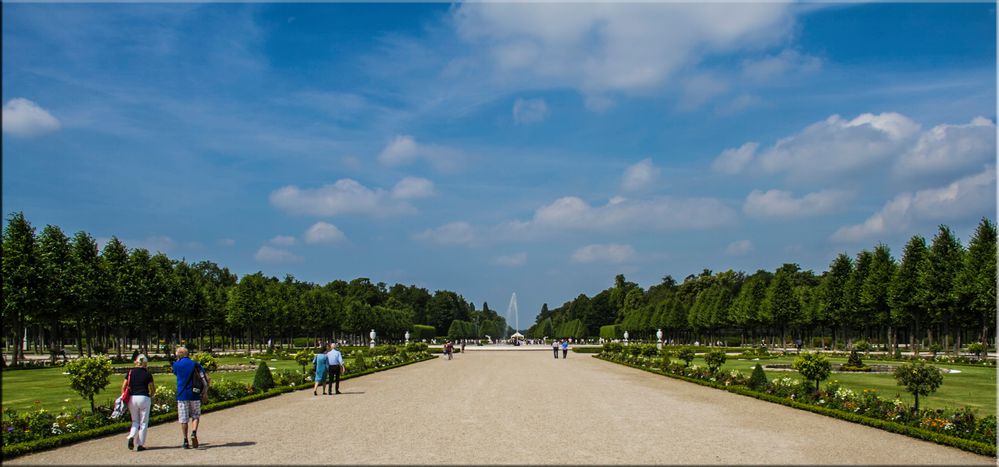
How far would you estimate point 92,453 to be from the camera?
46.1ft

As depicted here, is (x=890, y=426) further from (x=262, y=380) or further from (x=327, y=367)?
(x=262, y=380)

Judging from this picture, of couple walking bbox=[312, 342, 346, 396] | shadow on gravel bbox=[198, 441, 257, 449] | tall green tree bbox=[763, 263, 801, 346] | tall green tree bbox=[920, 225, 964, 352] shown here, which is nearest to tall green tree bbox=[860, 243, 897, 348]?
tall green tree bbox=[920, 225, 964, 352]

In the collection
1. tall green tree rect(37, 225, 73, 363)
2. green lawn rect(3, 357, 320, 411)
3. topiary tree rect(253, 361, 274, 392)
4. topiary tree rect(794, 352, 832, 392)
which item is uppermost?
tall green tree rect(37, 225, 73, 363)

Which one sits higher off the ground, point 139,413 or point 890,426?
point 139,413

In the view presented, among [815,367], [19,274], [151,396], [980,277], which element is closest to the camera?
[151,396]

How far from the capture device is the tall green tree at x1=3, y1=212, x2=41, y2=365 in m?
45.6

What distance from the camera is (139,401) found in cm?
1379

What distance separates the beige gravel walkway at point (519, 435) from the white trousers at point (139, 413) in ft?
1.17

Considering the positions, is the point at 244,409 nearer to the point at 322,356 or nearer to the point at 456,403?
the point at 322,356

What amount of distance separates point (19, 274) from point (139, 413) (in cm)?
3995

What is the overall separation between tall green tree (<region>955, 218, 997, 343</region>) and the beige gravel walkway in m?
36.5

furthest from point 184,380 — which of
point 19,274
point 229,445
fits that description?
point 19,274

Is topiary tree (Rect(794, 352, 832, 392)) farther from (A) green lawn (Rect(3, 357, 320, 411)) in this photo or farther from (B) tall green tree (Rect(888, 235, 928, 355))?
(B) tall green tree (Rect(888, 235, 928, 355))

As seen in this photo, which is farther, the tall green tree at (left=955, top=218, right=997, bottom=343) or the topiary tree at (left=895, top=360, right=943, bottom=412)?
the tall green tree at (left=955, top=218, right=997, bottom=343)
